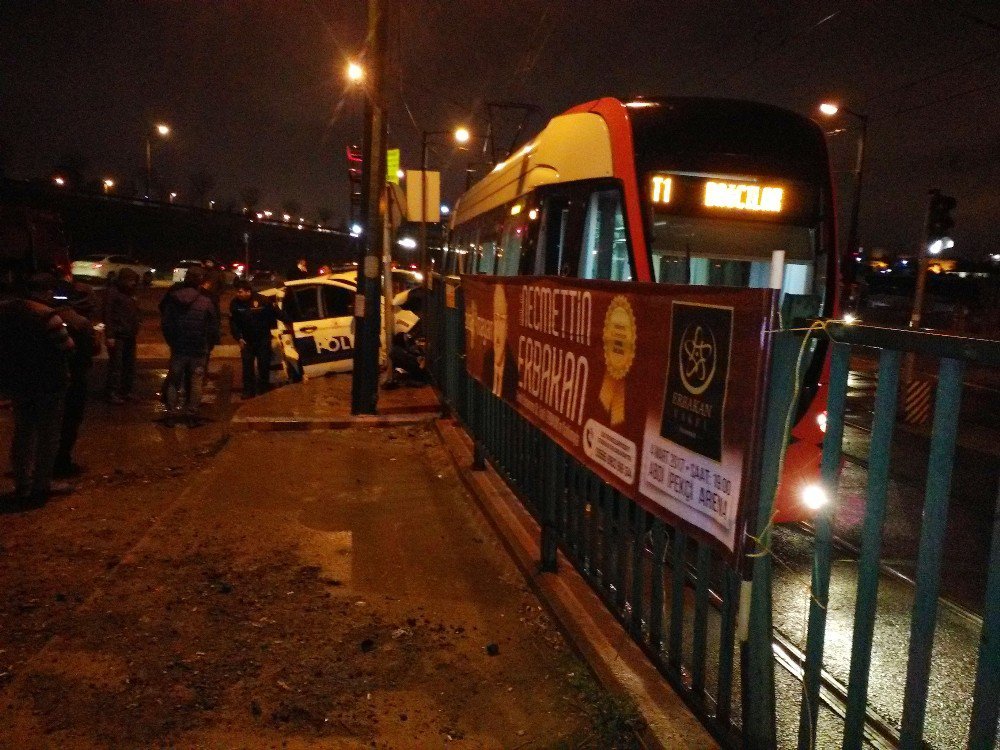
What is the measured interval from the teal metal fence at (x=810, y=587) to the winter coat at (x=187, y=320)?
23.3ft

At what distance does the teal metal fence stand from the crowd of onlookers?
4708 millimetres

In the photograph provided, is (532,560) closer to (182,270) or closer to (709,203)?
(709,203)

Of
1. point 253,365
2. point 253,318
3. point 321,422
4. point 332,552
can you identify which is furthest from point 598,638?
point 253,365

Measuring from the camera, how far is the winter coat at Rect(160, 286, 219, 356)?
996 centimetres

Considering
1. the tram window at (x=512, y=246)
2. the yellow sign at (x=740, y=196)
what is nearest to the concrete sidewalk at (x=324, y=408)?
the tram window at (x=512, y=246)

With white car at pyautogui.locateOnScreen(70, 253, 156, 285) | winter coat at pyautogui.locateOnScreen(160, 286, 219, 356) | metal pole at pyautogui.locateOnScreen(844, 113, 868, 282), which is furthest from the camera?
white car at pyautogui.locateOnScreen(70, 253, 156, 285)

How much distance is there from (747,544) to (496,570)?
2.92m

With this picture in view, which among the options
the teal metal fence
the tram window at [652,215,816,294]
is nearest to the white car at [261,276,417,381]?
the tram window at [652,215,816,294]

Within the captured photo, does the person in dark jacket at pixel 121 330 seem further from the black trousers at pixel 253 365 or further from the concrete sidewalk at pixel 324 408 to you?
the concrete sidewalk at pixel 324 408

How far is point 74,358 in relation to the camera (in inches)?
303

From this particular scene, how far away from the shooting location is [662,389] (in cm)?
312

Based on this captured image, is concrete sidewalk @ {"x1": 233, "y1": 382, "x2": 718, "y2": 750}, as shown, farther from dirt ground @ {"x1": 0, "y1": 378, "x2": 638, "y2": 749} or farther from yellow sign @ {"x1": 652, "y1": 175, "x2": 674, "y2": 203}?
yellow sign @ {"x1": 652, "y1": 175, "x2": 674, "y2": 203}

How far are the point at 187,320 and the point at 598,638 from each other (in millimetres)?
7740

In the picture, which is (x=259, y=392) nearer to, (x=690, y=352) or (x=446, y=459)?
(x=446, y=459)
